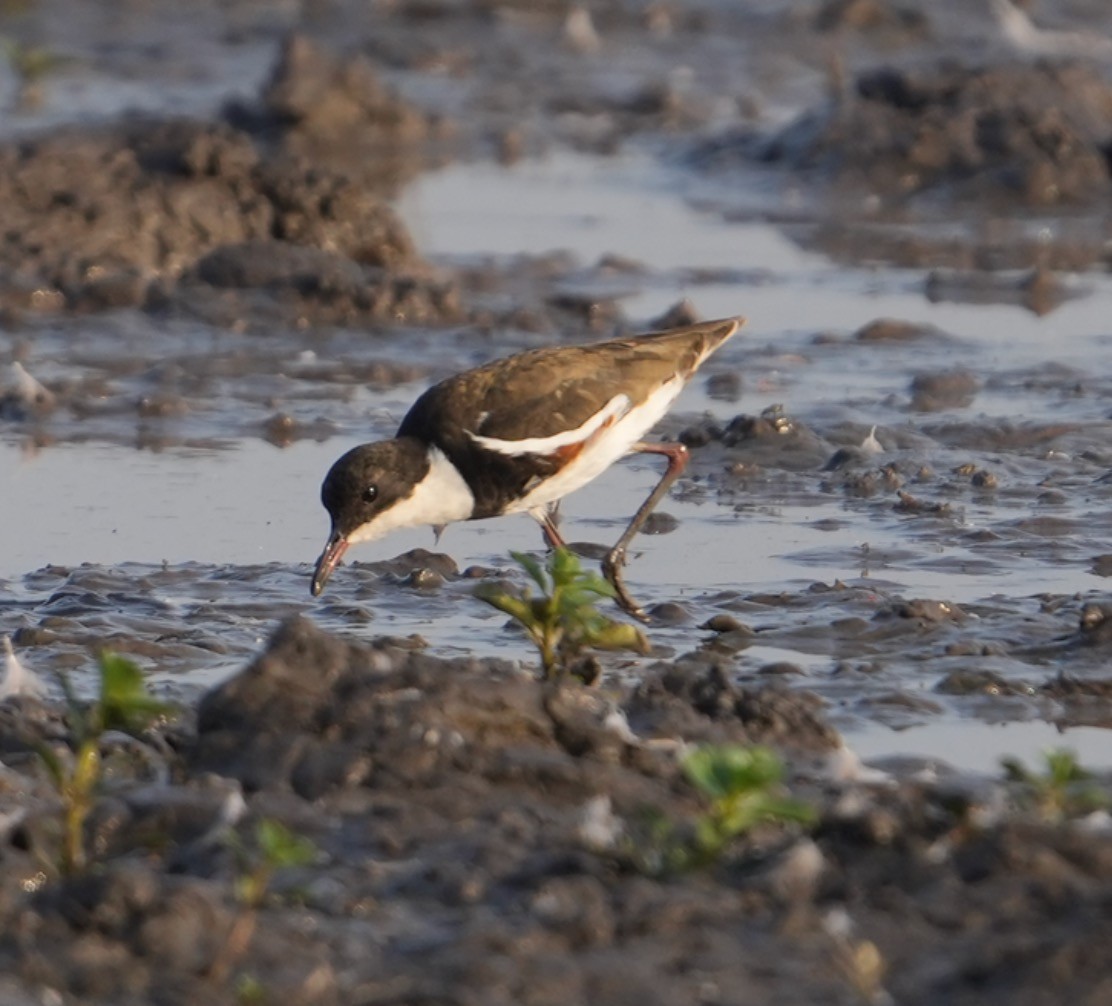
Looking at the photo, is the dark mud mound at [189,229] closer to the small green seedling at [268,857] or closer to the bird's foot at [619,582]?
the bird's foot at [619,582]

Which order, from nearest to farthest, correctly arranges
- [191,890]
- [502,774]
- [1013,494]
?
[191,890] < [502,774] < [1013,494]

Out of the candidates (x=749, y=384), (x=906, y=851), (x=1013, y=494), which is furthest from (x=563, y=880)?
(x=749, y=384)

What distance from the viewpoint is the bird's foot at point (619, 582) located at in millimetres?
7480

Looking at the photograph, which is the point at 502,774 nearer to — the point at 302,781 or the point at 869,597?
the point at 302,781

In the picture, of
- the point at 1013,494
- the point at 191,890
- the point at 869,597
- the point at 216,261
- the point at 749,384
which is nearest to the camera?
the point at 191,890

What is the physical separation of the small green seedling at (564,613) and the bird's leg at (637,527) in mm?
1057

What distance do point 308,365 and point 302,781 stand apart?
576cm

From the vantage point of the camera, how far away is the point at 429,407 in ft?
24.8

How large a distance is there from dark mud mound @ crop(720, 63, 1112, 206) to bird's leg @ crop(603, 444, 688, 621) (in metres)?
6.76

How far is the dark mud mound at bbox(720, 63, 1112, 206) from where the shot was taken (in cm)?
1498

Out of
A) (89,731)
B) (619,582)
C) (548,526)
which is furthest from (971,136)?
(89,731)

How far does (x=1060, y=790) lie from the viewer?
503cm

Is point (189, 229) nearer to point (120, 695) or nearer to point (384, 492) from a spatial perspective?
point (384, 492)

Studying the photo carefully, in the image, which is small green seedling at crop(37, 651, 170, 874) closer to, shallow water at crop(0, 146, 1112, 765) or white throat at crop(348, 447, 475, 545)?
shallow water at crop(0, 146, 1112, 765)
